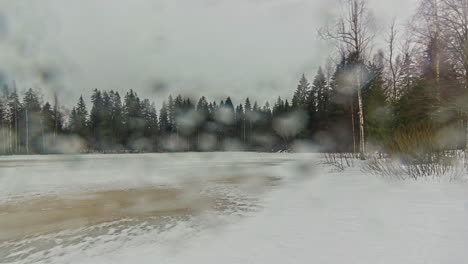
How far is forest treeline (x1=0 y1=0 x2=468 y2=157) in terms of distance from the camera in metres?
10.4

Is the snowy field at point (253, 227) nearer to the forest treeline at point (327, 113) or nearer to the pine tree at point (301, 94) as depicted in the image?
the forest treeline at point (327, 113)

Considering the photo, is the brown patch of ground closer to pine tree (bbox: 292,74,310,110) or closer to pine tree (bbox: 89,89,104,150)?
pine tree (bbox: 292,74,310,110)

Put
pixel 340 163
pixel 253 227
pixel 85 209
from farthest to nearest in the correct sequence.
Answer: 1. pixel 340 163
2. pixel 85 209
3. pixel 253 227

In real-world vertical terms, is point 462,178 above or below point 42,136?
below

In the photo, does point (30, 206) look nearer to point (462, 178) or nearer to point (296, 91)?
point (462, 178)

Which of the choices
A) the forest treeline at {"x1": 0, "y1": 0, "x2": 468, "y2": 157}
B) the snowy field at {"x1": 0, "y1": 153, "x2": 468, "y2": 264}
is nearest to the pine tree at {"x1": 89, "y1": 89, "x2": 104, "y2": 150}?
the forest treeline at {"x1": 0, "y1": 0, "x2": 468, "y2": 157}

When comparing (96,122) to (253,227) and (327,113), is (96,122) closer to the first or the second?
(327,113)

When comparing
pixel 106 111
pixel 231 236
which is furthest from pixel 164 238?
pixel 106 111

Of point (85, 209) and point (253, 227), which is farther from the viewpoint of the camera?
point (85, 209)

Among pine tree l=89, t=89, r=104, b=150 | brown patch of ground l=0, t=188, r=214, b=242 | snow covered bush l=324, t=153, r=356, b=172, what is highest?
pine tree l=89, t=89, r=104, b=150

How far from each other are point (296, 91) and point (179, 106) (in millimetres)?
29609

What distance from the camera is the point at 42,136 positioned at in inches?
1804

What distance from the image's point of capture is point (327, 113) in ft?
128

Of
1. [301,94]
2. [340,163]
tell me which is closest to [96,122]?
[301,94]
